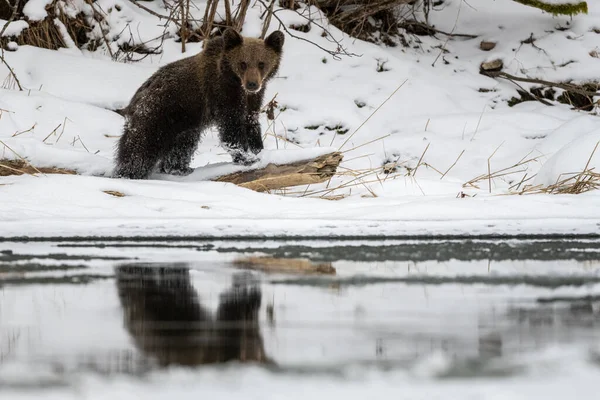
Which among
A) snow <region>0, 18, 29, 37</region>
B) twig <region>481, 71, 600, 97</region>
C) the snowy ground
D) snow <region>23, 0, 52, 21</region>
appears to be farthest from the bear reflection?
twig <region>481, 71, 600, 97</region>

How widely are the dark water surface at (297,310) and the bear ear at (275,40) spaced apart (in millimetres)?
3343

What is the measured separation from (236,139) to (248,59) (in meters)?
0.69

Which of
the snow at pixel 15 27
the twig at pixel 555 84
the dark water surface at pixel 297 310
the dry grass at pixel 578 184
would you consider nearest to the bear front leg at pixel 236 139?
the dry grass at pixel 578 184

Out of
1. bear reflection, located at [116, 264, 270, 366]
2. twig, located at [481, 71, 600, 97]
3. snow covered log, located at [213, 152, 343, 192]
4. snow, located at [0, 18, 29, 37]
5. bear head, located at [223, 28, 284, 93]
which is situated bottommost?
bear reflection, located at [116, 264, 270, 366]

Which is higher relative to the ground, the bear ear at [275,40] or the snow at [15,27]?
the snow at [15,27]

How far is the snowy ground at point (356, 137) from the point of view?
555 cm

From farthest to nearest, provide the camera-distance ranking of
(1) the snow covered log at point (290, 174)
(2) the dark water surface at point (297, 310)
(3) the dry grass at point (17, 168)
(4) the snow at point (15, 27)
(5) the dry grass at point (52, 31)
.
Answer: (5) the dry grass at point (52, 31) < (4) the snow at point (15, 27) < (1) the snow covered log at point (290, 174) < (3) the dry grass at point (17, 168) < (2) the dark water surface at point (297, 310)

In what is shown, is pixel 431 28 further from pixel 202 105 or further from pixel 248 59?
pixel 202 105

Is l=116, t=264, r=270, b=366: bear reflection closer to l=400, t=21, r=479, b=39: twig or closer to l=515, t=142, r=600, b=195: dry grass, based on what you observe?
l=515, t=142, r=600, b=195: dry grass

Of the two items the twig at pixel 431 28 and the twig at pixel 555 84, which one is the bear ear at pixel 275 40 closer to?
the twig at pixel 555 84

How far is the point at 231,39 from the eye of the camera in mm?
7496

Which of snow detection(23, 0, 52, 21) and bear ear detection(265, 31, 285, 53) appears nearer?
bear ear detection(265, 31, 285, 53)

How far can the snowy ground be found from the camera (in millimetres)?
5555

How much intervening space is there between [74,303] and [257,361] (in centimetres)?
112
